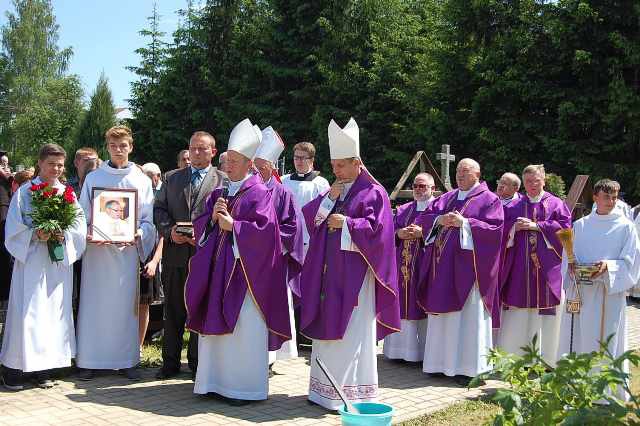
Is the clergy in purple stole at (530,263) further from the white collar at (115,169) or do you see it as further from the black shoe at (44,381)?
the black shoe at (44,381)

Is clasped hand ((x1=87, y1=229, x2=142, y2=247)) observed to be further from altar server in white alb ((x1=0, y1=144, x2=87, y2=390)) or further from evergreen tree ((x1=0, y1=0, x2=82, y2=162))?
evergreen tree ((x1=0, y1=0, x2=82, y2=162))

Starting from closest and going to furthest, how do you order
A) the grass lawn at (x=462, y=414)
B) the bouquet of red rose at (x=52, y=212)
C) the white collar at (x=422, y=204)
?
the grass lawn at (x=462, y=414), the bouquet of red rose at (x=52, y=212), the white collar at (x=422, y=204)

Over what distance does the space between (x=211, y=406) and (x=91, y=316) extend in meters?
1.76

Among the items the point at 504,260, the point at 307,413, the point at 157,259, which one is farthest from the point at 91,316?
the point at 504,260

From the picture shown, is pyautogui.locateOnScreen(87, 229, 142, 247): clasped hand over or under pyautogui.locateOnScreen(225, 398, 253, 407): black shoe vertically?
over

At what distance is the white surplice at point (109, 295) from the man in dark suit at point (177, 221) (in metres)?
0.30

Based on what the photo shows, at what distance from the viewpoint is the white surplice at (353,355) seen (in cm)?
634

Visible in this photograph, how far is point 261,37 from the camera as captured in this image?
32812mm

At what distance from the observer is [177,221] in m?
7.37

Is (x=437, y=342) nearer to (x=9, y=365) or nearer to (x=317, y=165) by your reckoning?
(x=9, y=365)

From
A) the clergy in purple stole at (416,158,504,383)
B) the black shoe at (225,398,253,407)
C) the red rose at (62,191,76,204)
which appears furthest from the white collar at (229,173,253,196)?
the clergy in purple stole at (416,158,504,383)

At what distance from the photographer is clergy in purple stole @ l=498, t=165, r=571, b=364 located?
27.1ft

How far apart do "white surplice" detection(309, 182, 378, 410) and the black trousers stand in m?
1.52

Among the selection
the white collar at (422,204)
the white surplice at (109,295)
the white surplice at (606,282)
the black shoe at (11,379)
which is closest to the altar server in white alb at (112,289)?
the white surplice at (109,295)
